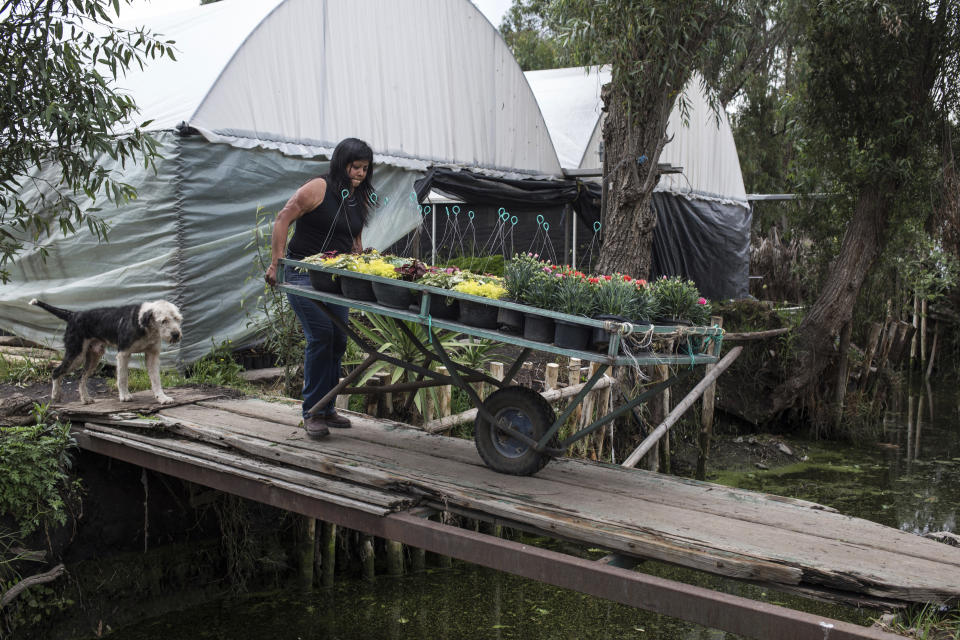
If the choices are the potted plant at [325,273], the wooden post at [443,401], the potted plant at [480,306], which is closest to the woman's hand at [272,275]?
the potted plant at [325,273]

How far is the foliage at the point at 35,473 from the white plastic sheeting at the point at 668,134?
905 centimetres

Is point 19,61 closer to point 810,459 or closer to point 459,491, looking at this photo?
point 459,491

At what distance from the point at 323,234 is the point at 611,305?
2118 mm

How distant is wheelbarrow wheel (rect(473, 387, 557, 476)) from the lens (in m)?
4.54

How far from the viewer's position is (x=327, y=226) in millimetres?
5285

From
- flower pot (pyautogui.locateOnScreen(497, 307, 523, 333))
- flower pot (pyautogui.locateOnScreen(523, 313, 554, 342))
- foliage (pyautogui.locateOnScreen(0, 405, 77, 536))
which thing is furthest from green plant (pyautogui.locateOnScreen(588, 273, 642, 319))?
foliage (pyautogui.locateOnScreen(0, 405, 77, 536))

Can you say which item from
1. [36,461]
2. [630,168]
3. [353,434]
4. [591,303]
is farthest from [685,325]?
[630,168]

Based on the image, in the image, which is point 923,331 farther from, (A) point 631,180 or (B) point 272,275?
(B) point 272,275

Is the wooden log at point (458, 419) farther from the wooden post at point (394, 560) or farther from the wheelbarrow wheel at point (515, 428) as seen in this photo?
the wheelbarrow wheel at point (515, 428)

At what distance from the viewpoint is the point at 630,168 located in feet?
30.8

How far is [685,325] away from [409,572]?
3.59 meters

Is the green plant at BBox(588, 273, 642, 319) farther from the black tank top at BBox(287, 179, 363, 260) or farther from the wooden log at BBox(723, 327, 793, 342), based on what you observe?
the wooden log at BBox(723, 327, 793, 342)

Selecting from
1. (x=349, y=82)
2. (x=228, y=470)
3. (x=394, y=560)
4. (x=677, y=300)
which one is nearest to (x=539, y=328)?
(x=677, y=300)

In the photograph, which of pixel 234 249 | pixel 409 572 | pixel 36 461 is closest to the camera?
pixel 36 461
